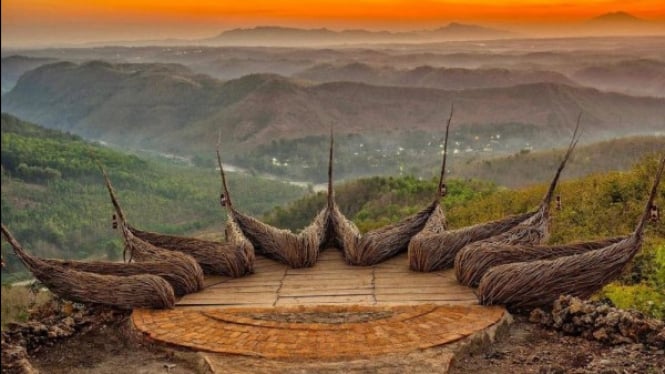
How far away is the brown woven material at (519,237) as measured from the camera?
7.09m

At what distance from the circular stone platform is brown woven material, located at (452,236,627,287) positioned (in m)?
0.19

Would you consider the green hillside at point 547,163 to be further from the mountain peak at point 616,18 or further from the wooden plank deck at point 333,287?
the wooden plank deck at point 333,287

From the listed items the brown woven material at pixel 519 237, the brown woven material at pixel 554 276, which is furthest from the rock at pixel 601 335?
the brown woven material at pixel 519 237

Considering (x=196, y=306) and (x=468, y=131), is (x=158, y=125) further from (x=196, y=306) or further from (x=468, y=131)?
(x=196, y=306)

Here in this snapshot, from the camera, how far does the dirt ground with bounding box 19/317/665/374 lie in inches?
211

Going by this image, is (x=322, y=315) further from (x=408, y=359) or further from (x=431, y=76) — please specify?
(x=431, y=76)

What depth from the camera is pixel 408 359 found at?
544cm

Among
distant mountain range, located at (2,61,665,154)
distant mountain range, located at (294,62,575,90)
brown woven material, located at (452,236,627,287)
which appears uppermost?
brown woven material, located at (452,236,627,287)

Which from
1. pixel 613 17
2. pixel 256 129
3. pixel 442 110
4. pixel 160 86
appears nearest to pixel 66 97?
pixel 160 86

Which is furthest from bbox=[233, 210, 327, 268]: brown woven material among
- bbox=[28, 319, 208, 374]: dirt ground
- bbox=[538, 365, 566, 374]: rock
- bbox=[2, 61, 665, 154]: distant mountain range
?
bbox=[2, 61, 665, 154]: distant mountain range

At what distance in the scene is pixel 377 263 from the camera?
26.6 ft

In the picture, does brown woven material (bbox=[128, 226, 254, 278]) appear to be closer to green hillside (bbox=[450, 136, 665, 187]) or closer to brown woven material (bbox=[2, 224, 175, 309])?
brown woven material (bbox=[2, 224, 175, 309])

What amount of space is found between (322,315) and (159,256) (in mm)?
1772

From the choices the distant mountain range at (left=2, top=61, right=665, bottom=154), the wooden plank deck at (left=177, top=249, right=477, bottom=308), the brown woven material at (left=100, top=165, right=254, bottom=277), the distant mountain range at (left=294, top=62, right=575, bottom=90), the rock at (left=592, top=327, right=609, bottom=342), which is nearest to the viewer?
the rock at (left=592, top=327, right=609, bottom=342)
